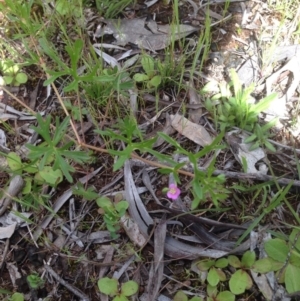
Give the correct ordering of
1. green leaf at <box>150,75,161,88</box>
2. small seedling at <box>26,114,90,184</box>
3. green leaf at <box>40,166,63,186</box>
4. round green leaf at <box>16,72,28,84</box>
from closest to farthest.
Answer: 1. small seedling at <box>26,114,90,184</box>
2. green leaf at <box>40,166,63,186</box>
3. green leaf at <box>150,75,161,88</box>
4. round green leaf at <box>16,72,28,84</box>

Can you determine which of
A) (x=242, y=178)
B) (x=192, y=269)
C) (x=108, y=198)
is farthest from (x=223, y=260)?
(x=108, y=198)

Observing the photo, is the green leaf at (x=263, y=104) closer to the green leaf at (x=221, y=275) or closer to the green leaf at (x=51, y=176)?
the green leaf at (x=221, y=275)

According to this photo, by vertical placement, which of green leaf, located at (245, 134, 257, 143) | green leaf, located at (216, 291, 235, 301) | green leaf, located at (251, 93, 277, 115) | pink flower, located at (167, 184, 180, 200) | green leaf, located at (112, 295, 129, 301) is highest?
green leaf, located at (251, 93, 277, 115)

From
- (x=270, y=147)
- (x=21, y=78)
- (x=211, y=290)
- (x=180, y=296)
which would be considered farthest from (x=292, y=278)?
(x=21, y=78)

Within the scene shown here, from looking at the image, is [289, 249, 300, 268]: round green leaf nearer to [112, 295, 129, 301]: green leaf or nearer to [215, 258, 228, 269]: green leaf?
[215, 258, 228, 269]: green leaf

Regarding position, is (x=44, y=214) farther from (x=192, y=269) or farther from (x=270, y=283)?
(x=270, y=283)

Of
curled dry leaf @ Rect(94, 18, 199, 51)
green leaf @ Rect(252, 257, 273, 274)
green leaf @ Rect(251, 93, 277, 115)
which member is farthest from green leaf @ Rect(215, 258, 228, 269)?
curled dry leaf @ Rect(94, 18, 199, 51)
